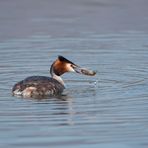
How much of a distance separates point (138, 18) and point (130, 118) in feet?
42.7

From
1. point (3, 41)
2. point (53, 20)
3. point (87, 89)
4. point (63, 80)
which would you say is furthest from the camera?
point (53, 20)

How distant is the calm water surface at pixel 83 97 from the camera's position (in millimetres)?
12375

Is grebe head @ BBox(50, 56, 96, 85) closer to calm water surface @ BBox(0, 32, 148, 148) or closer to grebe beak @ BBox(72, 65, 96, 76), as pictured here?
grebe beak @ BBox(72, 65, 96, 76)

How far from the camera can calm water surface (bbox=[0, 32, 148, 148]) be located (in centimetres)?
1238

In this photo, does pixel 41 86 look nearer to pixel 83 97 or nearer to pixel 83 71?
pixel 83 97

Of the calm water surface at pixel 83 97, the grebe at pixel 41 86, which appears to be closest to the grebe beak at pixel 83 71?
the grebe at pixel 41 86

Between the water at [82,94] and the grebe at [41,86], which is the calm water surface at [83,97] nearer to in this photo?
the water at [82,94]

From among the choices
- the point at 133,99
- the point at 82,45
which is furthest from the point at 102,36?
the point at 133,99

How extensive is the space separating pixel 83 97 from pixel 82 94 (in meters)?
0.32

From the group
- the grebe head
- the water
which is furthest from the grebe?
the water

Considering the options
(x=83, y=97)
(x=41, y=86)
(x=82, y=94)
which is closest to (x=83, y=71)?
(x=82, y=94)

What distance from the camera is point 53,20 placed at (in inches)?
1027

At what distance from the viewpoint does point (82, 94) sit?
51.9ft

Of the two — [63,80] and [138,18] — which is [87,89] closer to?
[63,80]
